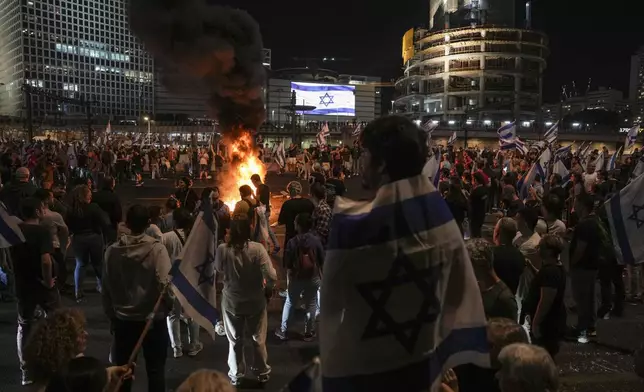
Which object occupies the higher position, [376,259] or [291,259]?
[376,259]

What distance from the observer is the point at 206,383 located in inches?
90.5

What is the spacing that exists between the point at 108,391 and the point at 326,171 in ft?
76.2

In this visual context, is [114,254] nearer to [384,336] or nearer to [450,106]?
[384,336]

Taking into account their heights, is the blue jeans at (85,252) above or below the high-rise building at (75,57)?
below

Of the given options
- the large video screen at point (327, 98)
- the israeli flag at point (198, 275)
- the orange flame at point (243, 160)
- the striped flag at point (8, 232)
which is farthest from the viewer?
the large video screen at point (327, 98)

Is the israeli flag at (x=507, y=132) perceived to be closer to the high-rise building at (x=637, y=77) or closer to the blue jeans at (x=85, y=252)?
the blue jeans at (x=85, y=252)

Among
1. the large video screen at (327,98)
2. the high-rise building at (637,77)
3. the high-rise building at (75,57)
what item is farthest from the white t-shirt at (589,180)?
the high-rise building at (637,77)

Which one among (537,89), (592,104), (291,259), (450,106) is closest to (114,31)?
(450,106)

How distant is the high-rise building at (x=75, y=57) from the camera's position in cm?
11406

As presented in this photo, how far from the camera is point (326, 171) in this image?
26.0m

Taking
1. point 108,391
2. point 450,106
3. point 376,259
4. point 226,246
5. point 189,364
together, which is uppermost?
point 450,106

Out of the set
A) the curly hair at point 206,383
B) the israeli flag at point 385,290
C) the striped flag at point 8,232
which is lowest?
the curly hair at point 206,383

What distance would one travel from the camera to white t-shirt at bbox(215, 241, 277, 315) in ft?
16.0

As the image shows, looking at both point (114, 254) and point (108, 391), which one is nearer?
point (108, 391)
